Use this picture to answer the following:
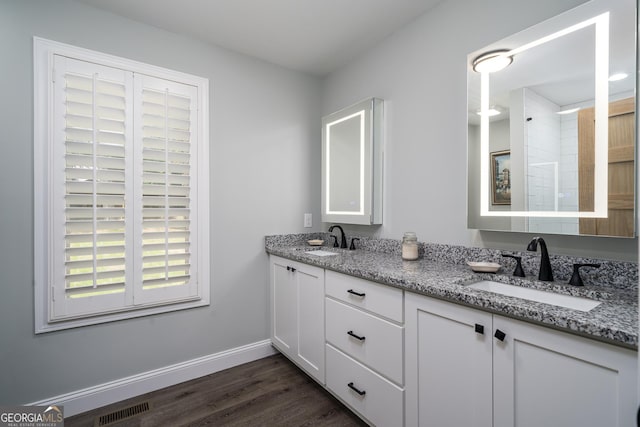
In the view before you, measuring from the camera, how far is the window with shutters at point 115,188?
181 centimetres

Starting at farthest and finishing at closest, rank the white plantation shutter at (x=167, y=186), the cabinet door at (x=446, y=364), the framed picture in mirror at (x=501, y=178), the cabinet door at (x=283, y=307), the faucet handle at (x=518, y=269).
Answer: the cabinet door at (x=283, y=307), the white plantation shutter at (x=167, y=186), the framed picture in mirror at (x=501, y=178), the faucet handle at (x=518, y=269), the cabinet door at (x=446, y=364)

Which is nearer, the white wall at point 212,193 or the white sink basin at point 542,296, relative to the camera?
the white sink basin at point 542,296

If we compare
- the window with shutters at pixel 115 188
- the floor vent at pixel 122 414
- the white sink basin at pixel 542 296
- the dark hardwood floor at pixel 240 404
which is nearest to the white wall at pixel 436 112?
the white sink basin at pixel 542 296

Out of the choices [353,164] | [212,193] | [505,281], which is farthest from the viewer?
[353,164]

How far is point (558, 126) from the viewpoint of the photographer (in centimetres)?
138

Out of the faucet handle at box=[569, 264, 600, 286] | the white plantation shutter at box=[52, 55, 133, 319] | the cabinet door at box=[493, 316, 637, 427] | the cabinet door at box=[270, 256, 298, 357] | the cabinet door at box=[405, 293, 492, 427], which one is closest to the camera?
the cabinet door at box=[493, 316, 637, 427]

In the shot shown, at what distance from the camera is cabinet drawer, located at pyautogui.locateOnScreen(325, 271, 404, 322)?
147 cm

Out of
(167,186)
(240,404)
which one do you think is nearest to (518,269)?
(240,404)

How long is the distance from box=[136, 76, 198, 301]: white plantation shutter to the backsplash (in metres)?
1.39

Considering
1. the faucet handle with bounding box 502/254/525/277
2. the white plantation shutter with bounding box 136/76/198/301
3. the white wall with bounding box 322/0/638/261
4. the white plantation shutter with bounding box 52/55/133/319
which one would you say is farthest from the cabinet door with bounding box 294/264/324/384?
the white plantation shutter with bounding box 52/55/133/319

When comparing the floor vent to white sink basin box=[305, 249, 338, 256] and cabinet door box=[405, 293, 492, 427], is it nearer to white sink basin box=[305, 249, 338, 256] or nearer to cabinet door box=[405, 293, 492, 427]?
white sink basin box=[305, 249, 338, 256]

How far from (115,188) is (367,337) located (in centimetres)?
184

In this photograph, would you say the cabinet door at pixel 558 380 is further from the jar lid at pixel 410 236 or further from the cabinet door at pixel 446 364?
the jar lid at pixel 410 236

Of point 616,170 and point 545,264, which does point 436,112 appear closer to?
point 616,170
